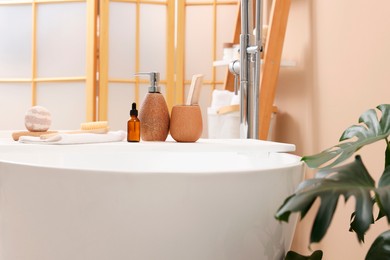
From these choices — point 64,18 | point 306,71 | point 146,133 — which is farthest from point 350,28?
point 64,18

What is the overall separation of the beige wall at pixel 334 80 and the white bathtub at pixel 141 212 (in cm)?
71

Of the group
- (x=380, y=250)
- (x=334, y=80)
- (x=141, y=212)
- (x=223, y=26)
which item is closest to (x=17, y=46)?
(x=223, y=26)

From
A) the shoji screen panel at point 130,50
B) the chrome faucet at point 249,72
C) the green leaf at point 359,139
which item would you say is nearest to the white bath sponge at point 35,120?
the chrome faucet at point 249,72

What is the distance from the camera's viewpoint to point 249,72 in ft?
4.69

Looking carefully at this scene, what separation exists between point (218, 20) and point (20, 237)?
2498mm

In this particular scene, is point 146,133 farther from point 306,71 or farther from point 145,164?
point 306,71

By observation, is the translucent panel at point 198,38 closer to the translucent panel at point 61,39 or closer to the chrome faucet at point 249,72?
the translucent panel at point 61,39

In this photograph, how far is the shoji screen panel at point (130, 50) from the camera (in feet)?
10.0

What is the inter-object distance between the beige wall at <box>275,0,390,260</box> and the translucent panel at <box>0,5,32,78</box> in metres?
1.68

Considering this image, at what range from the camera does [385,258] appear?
2.21 feet

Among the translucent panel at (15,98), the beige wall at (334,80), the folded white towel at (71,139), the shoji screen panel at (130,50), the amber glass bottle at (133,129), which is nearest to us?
the folded white towel at (71,139)

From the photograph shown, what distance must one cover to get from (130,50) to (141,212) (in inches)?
99.6

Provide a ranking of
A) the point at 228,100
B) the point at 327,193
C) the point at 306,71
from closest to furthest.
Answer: the point at 327,193
the point at 306,71
the point at 228,100

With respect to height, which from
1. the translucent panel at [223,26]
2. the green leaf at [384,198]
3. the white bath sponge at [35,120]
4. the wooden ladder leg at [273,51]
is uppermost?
the translucent panel at [223,26]
